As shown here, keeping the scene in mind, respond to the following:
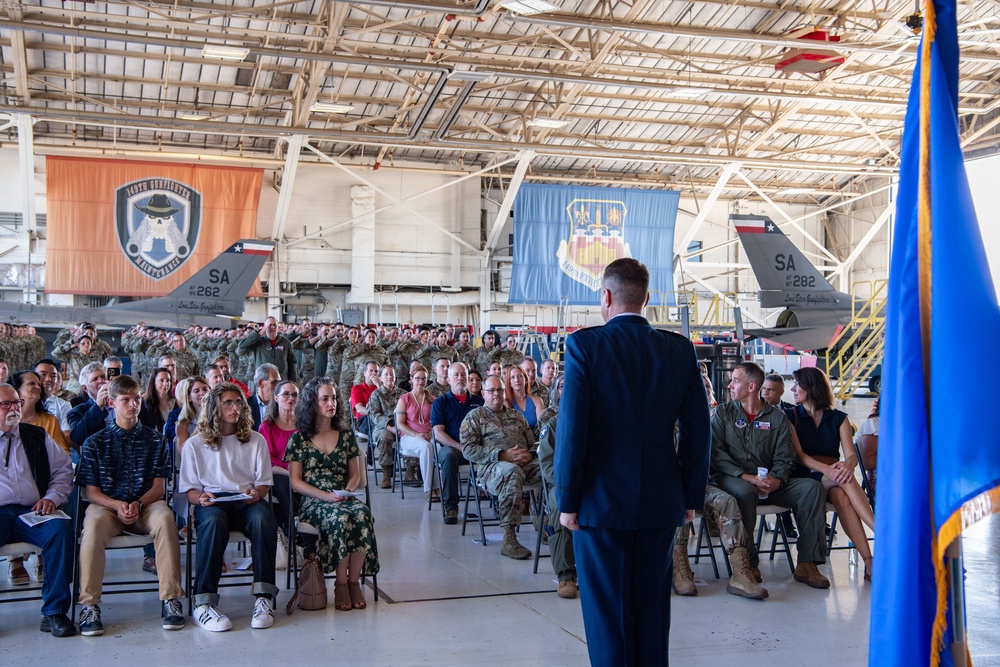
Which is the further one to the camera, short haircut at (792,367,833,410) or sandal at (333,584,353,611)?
short haircut at (792,367,833,410)

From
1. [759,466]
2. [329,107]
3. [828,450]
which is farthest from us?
[329,107]

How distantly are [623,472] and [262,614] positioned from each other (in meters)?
2.29

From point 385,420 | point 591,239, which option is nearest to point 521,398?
point 385,420

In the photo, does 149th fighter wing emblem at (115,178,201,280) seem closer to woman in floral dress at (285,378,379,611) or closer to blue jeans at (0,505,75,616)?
woman in floral dress at (285,378,379,611)

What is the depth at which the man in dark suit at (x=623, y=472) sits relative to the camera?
2.80 m

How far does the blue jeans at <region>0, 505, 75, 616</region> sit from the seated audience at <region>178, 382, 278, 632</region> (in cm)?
58

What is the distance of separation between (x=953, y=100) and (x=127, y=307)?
19.6 m

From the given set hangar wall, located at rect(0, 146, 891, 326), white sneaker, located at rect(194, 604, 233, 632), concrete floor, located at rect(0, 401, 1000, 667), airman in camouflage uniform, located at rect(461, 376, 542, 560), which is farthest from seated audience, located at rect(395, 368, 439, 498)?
hangar wall, located at rect(0, 146, 891, 326)

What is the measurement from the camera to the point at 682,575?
485 cm

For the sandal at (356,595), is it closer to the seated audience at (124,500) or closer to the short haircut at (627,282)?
the seated audience at (124,500)

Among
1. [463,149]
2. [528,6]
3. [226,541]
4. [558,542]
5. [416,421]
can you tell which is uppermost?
[528,6]

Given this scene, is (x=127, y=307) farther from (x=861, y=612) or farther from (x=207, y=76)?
(x=861, y=612)

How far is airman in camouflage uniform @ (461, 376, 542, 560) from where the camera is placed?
18.9 feet

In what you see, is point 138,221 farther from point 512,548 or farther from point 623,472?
point 623,472
